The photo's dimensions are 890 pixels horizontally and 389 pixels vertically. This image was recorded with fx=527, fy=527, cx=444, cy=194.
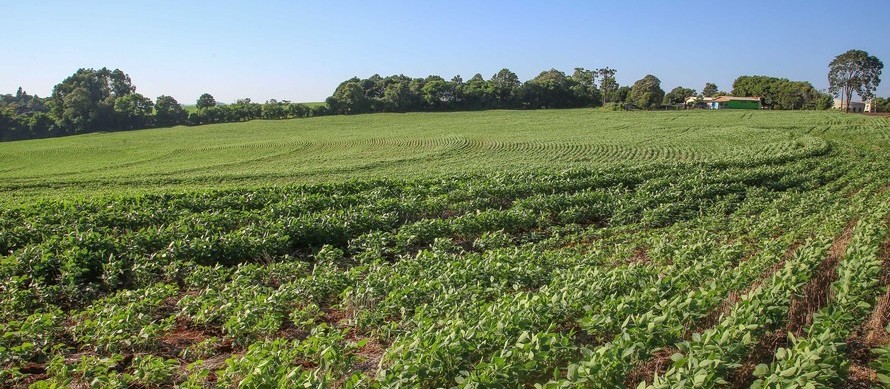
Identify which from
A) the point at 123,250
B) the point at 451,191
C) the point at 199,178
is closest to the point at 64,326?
the point at 123,250

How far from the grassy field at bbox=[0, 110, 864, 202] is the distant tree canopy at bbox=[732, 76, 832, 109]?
96.1 feet

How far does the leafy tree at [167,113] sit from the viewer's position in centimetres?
7994

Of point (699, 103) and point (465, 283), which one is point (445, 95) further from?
point (465, 283)

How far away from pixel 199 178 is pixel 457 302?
27.1 meters

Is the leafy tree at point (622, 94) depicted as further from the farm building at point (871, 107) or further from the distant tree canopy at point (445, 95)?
the farm building at point (871, 107)

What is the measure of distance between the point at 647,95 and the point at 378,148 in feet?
210

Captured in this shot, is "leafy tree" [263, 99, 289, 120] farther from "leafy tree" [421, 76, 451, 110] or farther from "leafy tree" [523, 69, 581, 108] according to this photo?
"leafy tree" [523, 69, 581, 108]

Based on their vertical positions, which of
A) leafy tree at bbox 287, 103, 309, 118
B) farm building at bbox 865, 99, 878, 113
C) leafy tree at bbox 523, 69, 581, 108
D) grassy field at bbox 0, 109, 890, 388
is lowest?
grassy field at bbox 0, 109, 890, 388

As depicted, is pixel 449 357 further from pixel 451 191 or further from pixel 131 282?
pixel 451 191

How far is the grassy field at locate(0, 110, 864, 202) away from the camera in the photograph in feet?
100

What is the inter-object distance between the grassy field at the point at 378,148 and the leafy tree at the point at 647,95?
18.5 m

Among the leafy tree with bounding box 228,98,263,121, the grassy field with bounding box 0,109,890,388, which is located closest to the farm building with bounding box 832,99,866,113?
the grassy field with bounding box 0,109,890,388

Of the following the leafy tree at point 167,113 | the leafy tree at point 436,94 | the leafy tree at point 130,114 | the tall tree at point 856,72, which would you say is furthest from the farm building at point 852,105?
the leafy tree at point 130,114

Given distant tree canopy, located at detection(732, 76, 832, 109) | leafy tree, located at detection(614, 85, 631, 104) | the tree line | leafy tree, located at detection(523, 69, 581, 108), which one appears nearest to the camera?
the tree line
